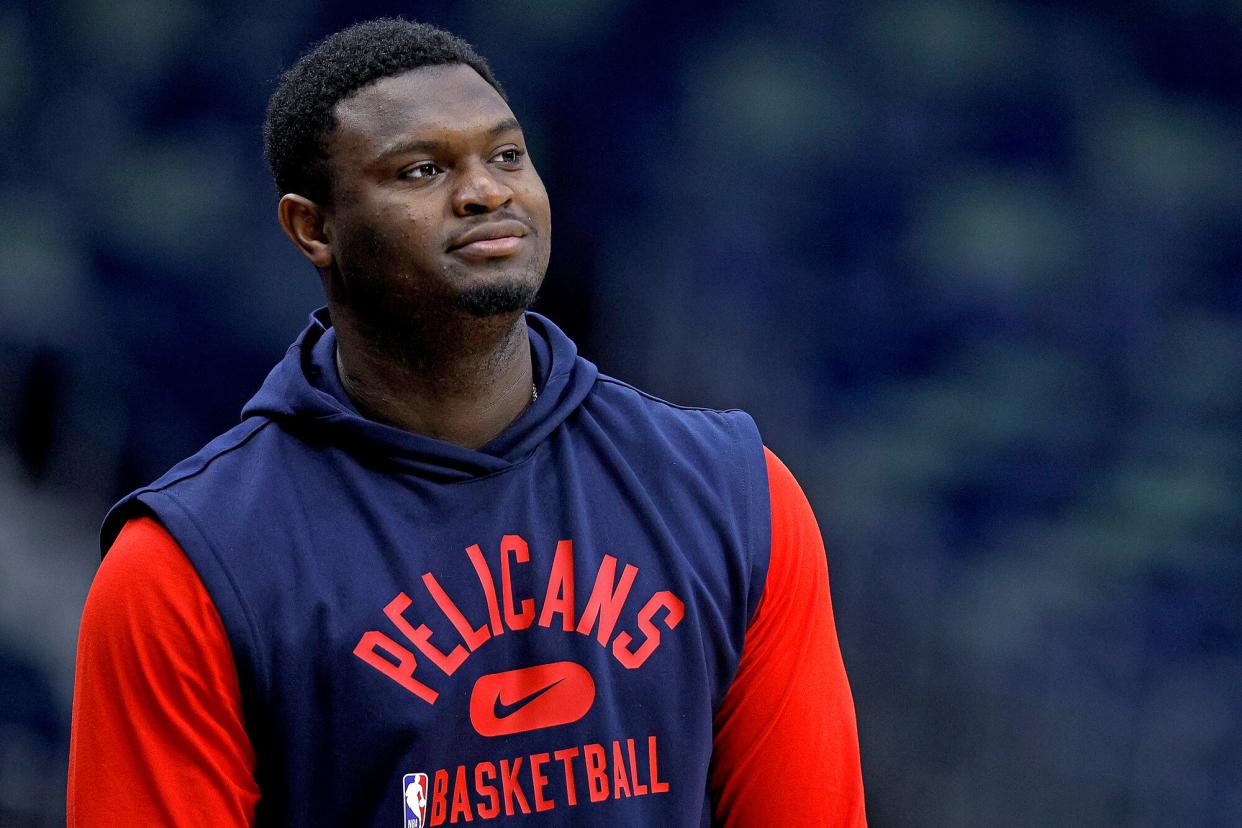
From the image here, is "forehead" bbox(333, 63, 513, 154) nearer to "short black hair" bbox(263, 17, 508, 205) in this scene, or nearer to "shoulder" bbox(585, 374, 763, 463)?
"short black hair" bbox(263, 17, 508, 205)

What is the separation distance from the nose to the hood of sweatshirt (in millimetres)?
191

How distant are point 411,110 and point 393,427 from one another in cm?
29

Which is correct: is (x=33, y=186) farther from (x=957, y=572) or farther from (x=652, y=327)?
(x=957, y=572)

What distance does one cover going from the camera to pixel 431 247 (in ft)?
4.69

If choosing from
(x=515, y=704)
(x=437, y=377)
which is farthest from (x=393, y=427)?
(x=515, y=704)

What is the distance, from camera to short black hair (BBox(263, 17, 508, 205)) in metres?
1.50

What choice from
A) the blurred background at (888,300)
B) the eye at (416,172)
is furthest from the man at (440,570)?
the blurred background at (888,300)

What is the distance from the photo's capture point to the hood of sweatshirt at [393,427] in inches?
57.5

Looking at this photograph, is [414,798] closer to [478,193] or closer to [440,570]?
[440,570]

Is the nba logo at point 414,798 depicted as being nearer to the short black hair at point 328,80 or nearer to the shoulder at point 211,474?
the shoulder at point 211,474

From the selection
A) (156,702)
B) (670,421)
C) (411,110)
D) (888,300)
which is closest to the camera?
(156,702)

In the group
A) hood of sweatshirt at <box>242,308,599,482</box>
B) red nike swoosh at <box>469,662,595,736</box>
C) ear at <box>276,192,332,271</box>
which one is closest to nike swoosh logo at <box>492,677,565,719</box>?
red nike swoosh at <box>469,662,595,736</box>

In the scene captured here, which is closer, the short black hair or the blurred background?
the short black hair

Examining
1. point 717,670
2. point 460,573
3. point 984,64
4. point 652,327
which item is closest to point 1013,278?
point 984,64
